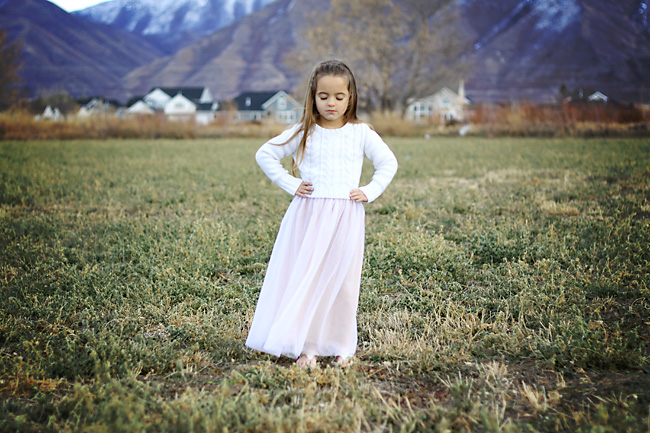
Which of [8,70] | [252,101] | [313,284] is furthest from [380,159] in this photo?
[252,101]

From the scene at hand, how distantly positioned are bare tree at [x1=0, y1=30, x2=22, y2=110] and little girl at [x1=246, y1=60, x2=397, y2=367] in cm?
4186

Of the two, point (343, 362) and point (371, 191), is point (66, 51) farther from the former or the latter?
point (343, 362)

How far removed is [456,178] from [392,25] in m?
32.5

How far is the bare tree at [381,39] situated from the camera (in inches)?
1538

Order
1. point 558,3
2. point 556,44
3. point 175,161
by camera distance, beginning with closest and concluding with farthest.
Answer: point 175,161, point 556,44, point 558,3

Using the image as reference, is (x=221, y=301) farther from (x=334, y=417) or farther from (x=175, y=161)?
(x=175, y=161)

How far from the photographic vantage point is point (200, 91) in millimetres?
88188

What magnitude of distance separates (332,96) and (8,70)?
4374 cm

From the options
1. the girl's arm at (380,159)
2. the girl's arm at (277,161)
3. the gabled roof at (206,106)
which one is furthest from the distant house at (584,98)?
the gabled roof at (206,106)

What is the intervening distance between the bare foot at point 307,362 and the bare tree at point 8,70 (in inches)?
1656

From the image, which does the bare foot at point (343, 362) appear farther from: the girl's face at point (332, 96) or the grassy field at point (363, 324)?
the girl's face at point (332, 96)

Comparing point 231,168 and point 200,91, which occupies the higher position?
point 200,91

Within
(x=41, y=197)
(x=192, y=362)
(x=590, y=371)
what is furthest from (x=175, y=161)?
(x=590, y=371)

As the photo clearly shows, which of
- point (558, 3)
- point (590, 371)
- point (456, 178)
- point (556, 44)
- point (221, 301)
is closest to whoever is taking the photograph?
point (590, 371)
